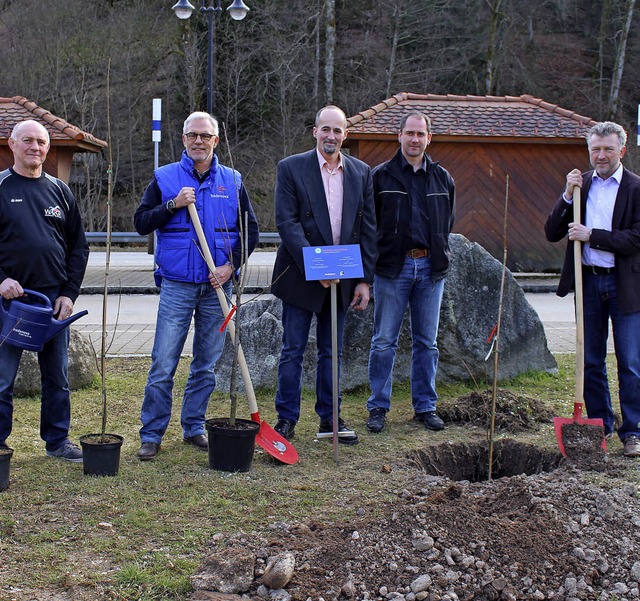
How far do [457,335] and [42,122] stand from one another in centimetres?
1247

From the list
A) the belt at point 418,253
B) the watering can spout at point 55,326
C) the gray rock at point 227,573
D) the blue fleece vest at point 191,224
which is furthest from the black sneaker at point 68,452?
the belt at point 418,253

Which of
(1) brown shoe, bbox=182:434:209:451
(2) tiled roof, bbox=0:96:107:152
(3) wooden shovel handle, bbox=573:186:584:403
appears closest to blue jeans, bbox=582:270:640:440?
(3) wooden shovel handle, bbox=573:186:584:403

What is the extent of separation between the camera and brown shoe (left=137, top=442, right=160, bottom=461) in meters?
4.94

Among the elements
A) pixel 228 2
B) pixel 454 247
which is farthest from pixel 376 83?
pixel 454 247

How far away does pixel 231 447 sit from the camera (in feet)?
15.3

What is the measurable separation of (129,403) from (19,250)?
2208 mm

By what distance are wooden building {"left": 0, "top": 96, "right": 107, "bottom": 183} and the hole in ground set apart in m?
12.8

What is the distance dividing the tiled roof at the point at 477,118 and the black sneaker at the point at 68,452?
40.4 ft

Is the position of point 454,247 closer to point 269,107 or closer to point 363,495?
point 363,495

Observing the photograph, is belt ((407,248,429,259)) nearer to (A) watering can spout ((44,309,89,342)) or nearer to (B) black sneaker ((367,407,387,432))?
(B) black sneaker ((367,407,387,432))

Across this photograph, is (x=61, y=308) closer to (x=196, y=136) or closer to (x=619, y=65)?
(x=196, y=136)

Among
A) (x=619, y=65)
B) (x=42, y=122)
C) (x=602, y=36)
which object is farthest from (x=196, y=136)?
(x=602, y=36)

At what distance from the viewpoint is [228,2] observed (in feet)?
119

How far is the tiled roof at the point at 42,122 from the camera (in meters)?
16.2
